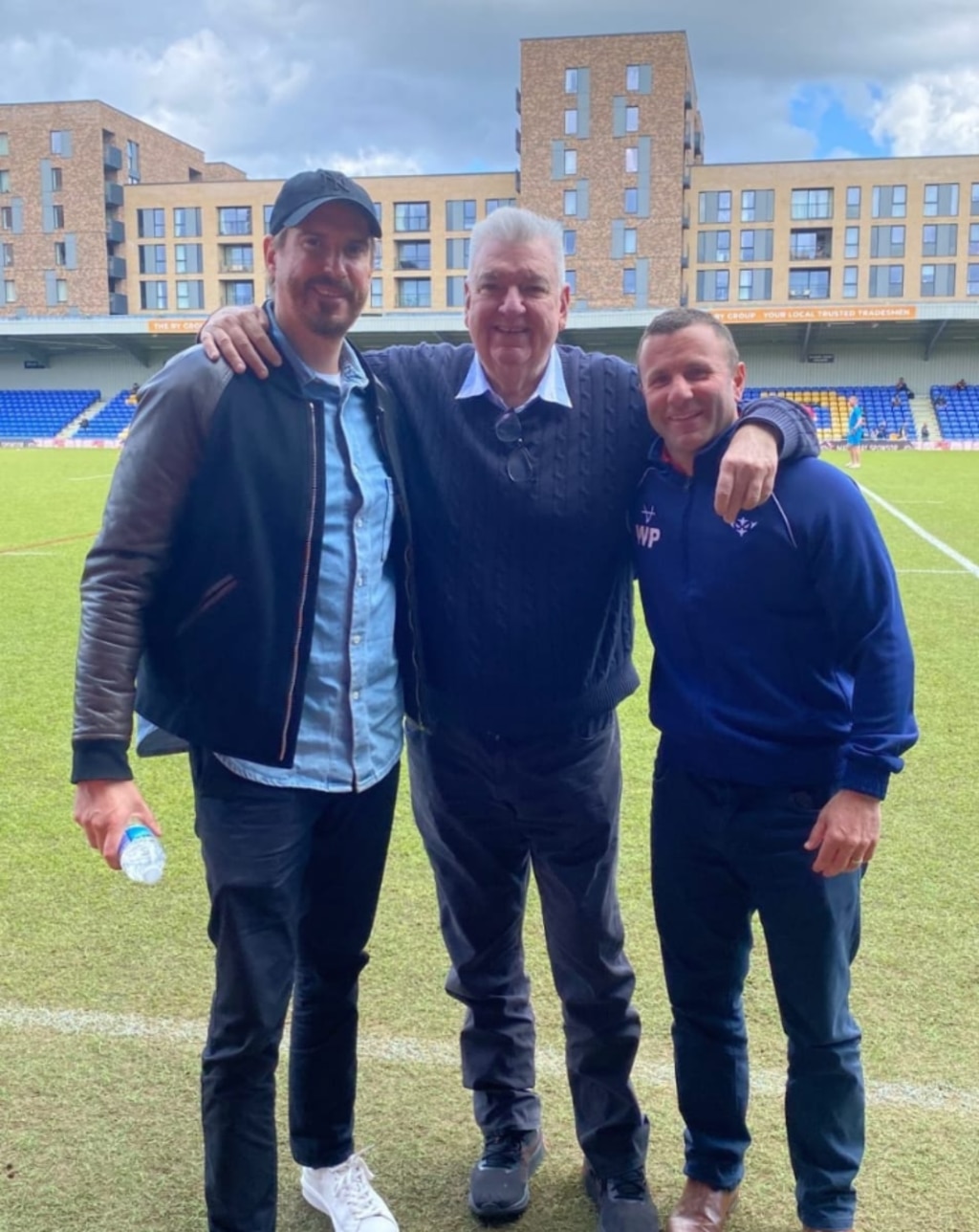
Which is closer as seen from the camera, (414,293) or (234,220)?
(414,293)

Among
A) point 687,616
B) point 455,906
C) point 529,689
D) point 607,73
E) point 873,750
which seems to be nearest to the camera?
point 873,750

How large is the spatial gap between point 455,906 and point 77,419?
52.8 metres

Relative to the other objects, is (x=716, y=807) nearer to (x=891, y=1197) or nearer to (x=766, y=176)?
(x=891, y=1197)

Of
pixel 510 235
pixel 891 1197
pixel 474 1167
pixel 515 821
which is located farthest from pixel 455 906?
pixel 510 235

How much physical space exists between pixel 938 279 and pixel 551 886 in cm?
6720

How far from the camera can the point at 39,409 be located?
173 ft

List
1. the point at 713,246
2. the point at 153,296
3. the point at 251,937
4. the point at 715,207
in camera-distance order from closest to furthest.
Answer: the point at 251,937 → the point at 715,207 → the point at 713,246 → the point at 153,296

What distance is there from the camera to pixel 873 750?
229 centimetres

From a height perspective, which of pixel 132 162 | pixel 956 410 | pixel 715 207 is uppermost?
pixel 132 162

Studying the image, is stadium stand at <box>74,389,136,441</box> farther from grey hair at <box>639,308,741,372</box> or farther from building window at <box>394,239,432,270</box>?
grey hair at <box>639,308,741,372</box>

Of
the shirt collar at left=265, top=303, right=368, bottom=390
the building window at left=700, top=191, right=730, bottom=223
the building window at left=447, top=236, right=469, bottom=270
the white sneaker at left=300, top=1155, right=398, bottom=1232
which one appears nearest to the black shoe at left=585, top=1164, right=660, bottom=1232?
the white sneaker at left=300, top=1155, right=398, bottom=1232

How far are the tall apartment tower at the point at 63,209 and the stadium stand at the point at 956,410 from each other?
45.1m

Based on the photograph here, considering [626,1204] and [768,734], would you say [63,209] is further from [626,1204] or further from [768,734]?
[626,1204]

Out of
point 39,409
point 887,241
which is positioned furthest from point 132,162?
point 887,241
